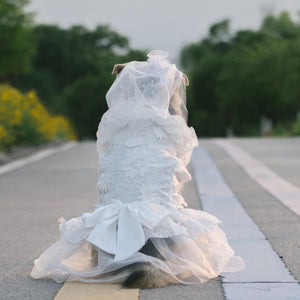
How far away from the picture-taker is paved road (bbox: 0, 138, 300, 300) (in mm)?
5980

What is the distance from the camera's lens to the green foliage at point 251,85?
2520 inches

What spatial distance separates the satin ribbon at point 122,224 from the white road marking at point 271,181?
400 cm

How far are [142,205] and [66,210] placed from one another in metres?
4.48

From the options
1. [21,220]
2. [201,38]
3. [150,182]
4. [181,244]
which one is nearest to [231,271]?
[181,244]

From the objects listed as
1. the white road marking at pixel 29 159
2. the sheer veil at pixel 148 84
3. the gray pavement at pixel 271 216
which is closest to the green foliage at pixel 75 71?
the white road marking at pixel 29 159

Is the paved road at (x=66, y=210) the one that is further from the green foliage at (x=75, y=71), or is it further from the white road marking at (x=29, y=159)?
the green foliage at (x=75, y=71)

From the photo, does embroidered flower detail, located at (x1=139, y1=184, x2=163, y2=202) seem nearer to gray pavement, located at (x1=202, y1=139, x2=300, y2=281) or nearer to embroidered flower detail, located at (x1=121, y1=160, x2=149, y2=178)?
embroidered flower detail, located at (x1=121, y1=160, x2=149, y2=178)

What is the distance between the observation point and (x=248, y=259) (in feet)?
22.7

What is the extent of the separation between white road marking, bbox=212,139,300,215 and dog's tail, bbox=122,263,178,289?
4169 millimetres

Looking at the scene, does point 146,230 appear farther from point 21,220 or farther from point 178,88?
point 21,220

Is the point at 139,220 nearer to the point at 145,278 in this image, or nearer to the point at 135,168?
the point at 145,278

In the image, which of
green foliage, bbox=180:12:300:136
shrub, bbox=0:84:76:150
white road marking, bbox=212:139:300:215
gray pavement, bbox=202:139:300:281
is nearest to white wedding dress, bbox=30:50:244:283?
gray pavement, bbox=202:139:300:281

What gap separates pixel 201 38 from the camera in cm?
10900

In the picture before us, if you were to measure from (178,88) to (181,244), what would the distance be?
1383mm
